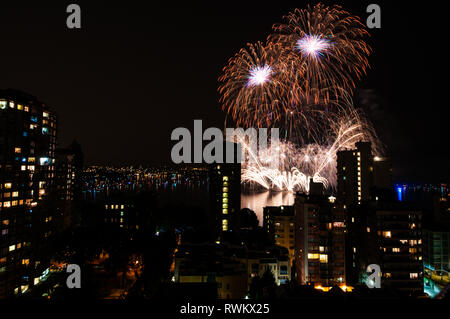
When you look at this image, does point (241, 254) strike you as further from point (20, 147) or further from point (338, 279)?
point (20, 147)

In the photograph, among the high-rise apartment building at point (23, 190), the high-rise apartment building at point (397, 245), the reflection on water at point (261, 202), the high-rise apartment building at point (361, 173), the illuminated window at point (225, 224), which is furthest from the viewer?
the reflection on water at point (261, 202)

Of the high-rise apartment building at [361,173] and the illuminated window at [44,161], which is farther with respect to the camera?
the high-rise apartment building at [361,173]

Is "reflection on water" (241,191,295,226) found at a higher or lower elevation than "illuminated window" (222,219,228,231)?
higher

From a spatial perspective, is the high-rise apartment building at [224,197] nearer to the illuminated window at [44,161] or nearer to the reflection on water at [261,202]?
the illuminated window at [44,161]

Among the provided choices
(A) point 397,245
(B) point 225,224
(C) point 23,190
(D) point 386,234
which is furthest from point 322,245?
(C) point 23,190

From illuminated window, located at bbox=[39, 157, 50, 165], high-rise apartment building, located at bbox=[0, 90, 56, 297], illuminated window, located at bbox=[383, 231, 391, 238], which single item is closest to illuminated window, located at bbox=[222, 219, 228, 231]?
high-rise apartment building, located at bbox=[0, 90, 56, 297]

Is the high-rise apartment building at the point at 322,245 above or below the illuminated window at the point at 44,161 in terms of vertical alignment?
below

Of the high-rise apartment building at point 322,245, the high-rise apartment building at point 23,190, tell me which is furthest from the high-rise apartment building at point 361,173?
the high-rise apartment building at point 23,190

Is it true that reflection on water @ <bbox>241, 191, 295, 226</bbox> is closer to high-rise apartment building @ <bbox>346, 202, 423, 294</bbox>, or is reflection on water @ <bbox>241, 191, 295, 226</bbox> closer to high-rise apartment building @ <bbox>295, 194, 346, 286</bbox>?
high-rise apartment building @ <bbox>295, 194, 346, 286</bbox>

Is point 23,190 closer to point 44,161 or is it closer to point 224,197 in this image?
point 44,161

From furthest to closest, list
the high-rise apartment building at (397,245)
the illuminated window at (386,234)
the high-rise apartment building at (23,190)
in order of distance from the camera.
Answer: the high-rise apartment building at (23,190) → the illuminated window at (386,234) → the high-rise apartment building at (397,245)

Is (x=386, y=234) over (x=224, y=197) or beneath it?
beneath

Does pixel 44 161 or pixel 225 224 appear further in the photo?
pixel 225 224
